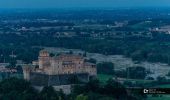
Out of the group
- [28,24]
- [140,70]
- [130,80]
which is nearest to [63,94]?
[130,80]

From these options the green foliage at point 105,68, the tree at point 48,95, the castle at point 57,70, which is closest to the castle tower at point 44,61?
the castle at point 57,70

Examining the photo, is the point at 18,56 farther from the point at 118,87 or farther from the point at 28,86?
the point at 118,87

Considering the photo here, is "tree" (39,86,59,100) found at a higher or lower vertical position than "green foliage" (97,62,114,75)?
higher

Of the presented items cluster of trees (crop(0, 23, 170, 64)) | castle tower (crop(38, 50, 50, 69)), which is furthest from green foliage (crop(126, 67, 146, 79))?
cluster of trees (crop(0, 23, 170, 64))

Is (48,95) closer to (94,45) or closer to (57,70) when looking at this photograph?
(57,70)

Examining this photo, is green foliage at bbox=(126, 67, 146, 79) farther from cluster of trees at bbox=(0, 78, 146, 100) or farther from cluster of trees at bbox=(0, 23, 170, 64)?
cluster of trees at bbox=(0, 78, 146, 100)

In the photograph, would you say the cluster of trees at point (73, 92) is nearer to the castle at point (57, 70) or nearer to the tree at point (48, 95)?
the tree at point (48, 95)
